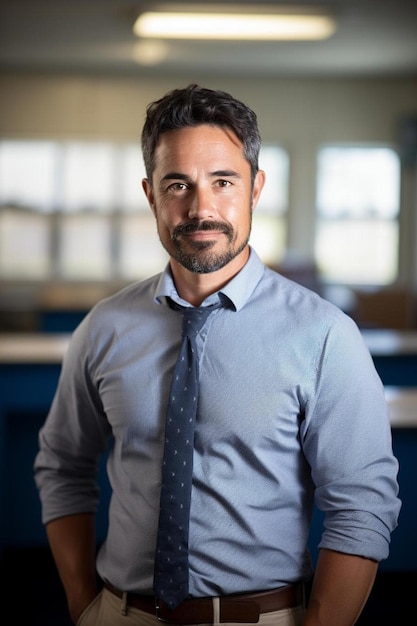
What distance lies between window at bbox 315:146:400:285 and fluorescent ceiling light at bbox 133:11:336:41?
276 cm

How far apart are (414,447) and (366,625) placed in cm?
57

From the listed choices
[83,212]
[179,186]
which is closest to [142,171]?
[83,212]

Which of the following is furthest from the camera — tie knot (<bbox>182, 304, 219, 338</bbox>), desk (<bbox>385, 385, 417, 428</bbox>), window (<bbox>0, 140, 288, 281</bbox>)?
window (<bbox>0, 140, 288, 281</bbox>)

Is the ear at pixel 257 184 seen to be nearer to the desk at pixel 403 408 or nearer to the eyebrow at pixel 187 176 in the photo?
the eyebrow at pixel 187 176

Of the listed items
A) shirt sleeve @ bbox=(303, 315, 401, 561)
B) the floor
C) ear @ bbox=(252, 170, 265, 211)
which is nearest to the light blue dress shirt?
shirt sleeve @ bbox=(303, 315, 401, 561)

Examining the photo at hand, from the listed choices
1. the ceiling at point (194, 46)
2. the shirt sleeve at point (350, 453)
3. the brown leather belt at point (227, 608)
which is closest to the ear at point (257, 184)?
the shirt sleeve at point (350, 453)

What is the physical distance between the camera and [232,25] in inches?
241

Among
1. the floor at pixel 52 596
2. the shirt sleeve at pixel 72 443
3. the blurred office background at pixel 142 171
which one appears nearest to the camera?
the shirt sleeve at pixel 72 443

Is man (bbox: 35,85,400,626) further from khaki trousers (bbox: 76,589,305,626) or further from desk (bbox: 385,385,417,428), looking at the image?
desk (bbox: 385,385,417,428)

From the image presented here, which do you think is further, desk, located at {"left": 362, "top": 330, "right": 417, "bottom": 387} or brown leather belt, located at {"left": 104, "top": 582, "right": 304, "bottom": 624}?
desk, located at {"left": 362, "top": 330, "right": 417, "bottom": 387}

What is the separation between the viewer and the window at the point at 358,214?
29.9ft

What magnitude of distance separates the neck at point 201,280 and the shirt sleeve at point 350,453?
8.7 inches

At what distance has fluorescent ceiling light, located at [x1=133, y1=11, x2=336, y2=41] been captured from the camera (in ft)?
19.3

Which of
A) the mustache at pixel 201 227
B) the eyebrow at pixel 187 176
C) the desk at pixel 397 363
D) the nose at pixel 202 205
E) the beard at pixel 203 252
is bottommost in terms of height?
the desk at pixel 397 363
